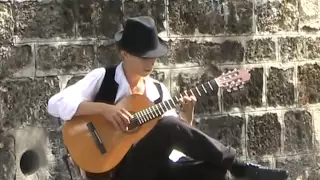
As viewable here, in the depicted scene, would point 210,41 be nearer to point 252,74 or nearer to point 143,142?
point 252,74

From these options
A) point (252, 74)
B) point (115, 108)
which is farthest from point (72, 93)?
point (252, 74)

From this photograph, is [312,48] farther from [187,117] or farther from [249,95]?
[187,117]

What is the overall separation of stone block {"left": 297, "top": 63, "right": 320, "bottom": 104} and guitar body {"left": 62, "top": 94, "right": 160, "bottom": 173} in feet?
6.02

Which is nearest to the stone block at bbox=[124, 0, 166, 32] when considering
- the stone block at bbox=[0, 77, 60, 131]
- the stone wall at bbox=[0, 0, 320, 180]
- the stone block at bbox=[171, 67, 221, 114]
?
the stone wall at bbox=[0, 0, 320, 180]

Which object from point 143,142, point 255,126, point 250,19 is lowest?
point 255,126

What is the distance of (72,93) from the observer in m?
4.08

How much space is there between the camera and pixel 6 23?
4.26 meters

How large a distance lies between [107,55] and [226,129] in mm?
1103

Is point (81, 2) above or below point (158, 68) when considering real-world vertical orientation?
above

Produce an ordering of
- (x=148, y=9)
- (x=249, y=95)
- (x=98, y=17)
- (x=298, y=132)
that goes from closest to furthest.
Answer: (x=98, y=17), (x=148, y=9), (x=249, y=95), (x=298, y=132)

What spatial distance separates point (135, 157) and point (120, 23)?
1.06m

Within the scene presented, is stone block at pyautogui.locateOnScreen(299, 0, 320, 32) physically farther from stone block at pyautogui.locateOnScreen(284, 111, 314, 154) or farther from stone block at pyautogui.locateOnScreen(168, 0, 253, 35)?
stone block at pyautogui.locateOnScreen(284, 111, 314, 154)

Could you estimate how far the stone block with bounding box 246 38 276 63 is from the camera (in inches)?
205

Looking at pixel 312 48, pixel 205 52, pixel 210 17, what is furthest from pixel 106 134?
pixel 312 48
